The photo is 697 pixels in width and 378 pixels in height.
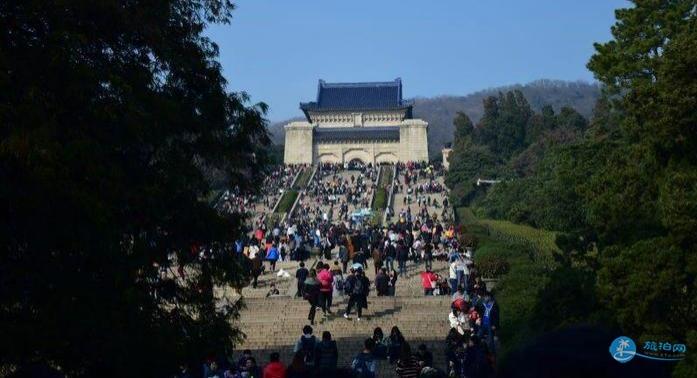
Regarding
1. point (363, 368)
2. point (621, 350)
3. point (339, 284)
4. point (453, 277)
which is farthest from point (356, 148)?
point (621, 350)

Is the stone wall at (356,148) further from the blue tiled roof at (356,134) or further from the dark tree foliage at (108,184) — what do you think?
the dark tree foliage at (108,184)

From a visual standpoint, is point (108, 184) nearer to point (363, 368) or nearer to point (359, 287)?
point (363, 368)

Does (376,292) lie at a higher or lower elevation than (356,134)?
lower

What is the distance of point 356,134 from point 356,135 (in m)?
0.09

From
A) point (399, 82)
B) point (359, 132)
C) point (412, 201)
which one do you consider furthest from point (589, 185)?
point (399, 82)

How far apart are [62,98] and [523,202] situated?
28407 mm

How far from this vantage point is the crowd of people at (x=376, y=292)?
38.2 feet

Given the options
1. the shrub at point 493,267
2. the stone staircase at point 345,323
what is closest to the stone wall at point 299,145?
the shrub at point 493,267

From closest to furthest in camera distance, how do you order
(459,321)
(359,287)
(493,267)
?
(459,321), (359,287), (493,267)

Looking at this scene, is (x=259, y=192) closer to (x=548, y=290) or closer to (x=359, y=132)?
(x=548, y=290)

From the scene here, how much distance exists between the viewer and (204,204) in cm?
966

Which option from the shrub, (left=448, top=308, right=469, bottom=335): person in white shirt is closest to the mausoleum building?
the shrub

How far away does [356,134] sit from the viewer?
66.4m

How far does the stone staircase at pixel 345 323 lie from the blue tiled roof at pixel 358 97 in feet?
162
